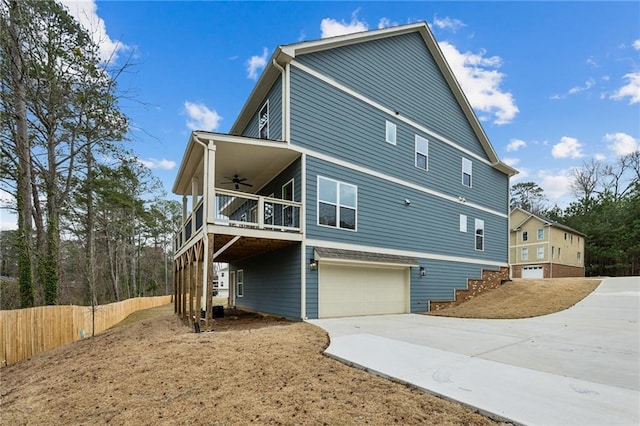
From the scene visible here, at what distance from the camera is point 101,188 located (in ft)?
62.7

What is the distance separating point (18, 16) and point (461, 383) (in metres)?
15.8

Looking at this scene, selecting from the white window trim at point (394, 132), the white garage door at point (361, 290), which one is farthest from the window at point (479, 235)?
the white window trim at point (394, 132)

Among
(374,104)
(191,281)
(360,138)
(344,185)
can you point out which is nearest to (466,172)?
(374,104)

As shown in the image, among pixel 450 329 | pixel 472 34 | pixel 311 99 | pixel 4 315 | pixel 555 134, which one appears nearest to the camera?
pixel 450 329

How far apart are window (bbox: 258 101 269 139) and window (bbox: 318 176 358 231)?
2.85 metres

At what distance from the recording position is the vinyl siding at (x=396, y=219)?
1016cm

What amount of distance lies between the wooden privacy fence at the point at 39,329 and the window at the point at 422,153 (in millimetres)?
14173

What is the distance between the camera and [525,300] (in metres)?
12.5

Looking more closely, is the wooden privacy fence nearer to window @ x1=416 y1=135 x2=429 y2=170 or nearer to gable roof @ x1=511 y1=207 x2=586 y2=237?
window @ x1=416 y1=135 x2=429 y2=170

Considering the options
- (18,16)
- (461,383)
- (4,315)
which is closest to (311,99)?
(461,383)

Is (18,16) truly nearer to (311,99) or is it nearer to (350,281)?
(311,99)

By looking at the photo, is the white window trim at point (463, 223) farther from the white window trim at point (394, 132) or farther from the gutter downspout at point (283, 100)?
the gutter downspout at point (283, 100)

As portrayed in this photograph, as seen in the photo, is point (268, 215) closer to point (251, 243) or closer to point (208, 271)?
point (251, 243)

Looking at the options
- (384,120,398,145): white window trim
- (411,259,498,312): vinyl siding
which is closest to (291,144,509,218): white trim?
(384,120,398,145): white window trim
